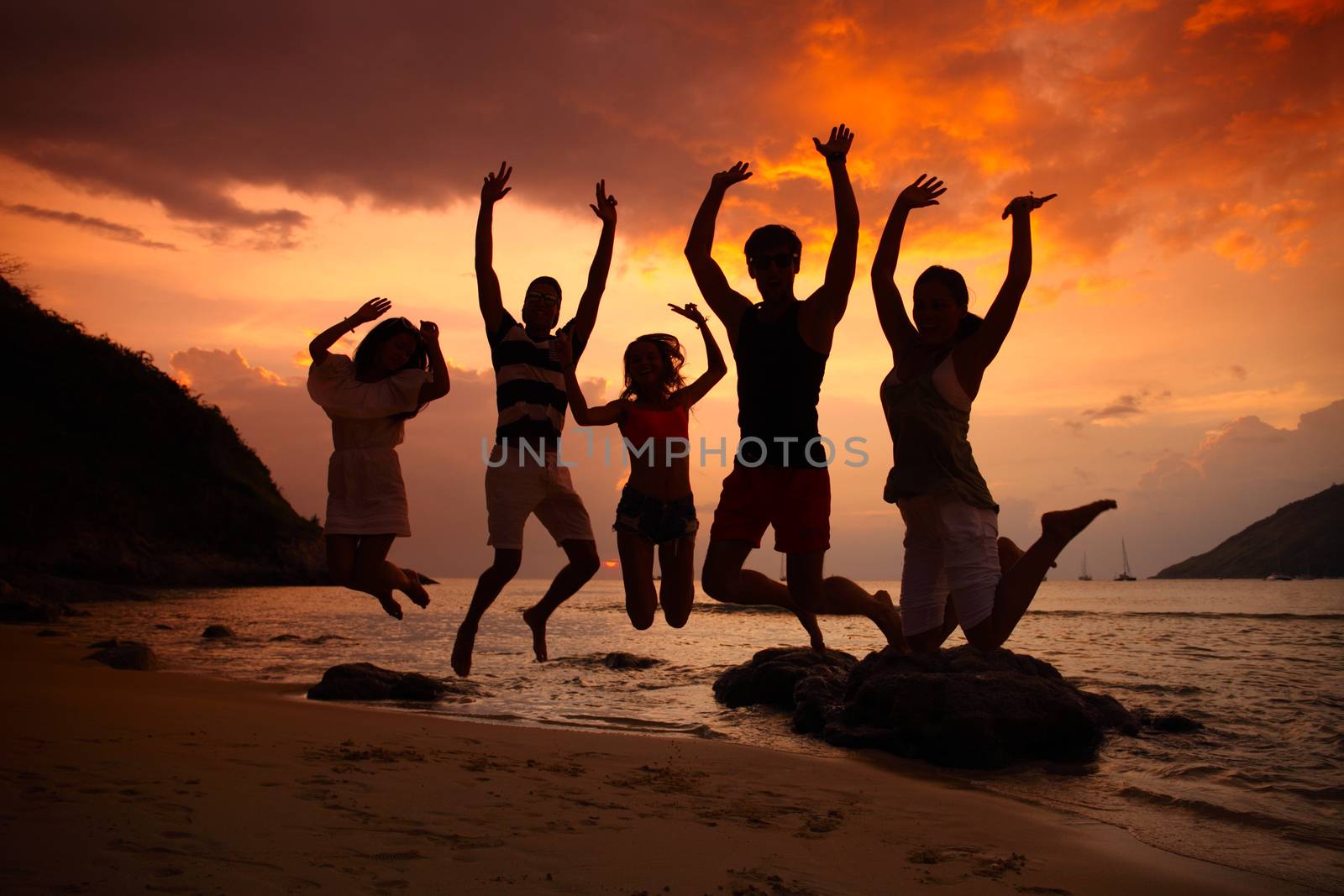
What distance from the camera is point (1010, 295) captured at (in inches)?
200

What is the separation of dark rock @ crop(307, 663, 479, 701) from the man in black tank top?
7058 millimetres

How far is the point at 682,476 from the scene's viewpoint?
293 inches

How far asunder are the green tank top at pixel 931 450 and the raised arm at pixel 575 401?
254 cm

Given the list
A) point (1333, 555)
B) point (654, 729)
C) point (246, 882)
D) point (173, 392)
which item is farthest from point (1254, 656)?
point (1333, 555)

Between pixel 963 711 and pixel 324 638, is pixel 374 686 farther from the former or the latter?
pixel 324 638

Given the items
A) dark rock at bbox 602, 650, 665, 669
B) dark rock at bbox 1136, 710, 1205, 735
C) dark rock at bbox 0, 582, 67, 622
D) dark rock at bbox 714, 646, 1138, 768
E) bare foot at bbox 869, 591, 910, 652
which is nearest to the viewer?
bare foot at bbox 869, 591, 910, 652

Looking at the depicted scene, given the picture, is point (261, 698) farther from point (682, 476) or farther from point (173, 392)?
point (173, 392)

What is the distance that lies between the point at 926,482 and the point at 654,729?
594 cm

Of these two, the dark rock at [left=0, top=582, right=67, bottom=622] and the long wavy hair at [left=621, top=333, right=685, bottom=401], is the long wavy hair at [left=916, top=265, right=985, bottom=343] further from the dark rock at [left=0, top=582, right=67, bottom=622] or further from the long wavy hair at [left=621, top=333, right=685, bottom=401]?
the dark rock at [left=0, top=582, right=67, bottom=622]

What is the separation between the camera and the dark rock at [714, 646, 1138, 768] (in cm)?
905

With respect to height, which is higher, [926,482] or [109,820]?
[926,482]

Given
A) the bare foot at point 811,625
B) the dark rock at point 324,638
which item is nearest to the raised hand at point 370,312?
the bare foot at point 811,625

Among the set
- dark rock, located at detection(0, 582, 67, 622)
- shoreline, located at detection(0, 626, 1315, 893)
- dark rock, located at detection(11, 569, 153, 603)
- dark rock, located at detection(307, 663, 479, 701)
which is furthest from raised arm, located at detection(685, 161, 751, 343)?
dark rock, located at detection(11, 569, 153, 603)

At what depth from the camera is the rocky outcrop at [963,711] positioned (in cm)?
906
